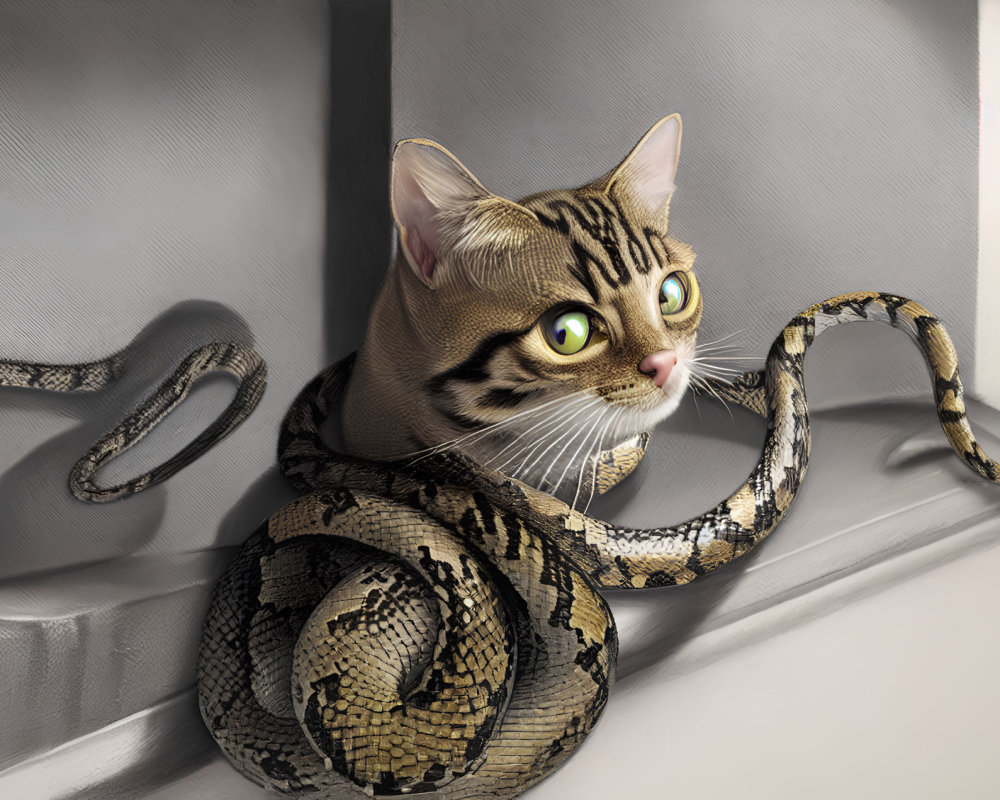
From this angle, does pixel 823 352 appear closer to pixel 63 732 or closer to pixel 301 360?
pixel 301 360

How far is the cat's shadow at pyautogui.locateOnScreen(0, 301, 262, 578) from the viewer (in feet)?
2.16

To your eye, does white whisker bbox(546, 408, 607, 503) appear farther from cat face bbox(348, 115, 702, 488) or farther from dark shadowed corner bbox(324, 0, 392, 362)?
dark shadowed corner bbox(324, 0, 392, 362)

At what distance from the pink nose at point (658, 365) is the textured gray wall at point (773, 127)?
167 millimetres

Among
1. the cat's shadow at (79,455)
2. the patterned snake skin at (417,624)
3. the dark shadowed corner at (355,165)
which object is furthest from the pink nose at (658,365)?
the cat's shadow at (79,455)

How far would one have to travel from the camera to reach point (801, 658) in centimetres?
73

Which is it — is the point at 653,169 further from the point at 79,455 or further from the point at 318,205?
the point at 79,455

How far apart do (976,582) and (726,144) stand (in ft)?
1.80

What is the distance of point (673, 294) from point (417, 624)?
0.38 meters

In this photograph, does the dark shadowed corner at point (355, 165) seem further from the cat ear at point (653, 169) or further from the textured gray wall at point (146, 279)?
the cat ear at point (653, 169)

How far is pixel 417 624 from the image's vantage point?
63 centimetres

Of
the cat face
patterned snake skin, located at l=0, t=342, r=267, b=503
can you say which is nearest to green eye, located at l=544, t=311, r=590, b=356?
the cat face

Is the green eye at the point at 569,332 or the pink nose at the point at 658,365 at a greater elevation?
the green eye at the point at 569,332

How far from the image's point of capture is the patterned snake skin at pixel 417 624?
1.91ft

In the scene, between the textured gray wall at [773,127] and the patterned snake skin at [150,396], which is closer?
the patterned snake skin at [150,396]
